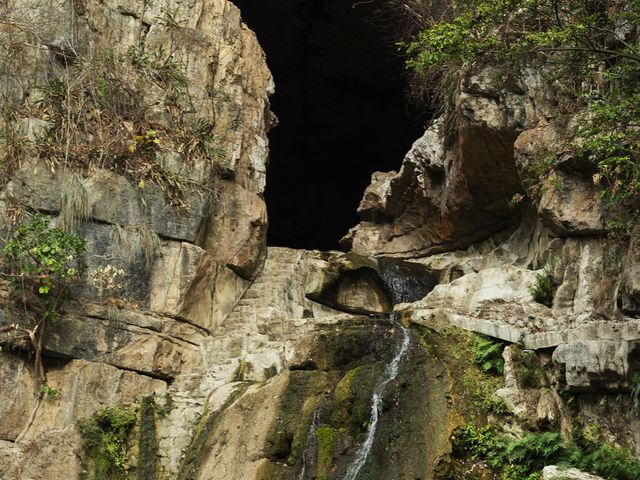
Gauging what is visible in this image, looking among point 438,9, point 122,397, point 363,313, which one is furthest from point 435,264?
point 122,397

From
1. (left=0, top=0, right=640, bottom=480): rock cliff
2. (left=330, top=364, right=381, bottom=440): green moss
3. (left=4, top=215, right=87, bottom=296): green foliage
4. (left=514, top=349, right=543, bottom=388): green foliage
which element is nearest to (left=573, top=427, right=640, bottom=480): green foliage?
(left=0, top=0, right=640, bottom=480): rock cliff

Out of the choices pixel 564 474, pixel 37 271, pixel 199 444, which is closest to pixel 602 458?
pixel 564 474

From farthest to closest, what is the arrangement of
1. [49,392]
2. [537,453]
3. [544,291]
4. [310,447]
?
[49,392] → [544,291] → [310,447] → [537,453]

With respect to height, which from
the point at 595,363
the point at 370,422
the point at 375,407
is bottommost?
the point at 370,422

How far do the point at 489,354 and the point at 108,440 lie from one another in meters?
6.24

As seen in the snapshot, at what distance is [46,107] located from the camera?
786 inches

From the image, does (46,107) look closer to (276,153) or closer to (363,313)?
(363,313)

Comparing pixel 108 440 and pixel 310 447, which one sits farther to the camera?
pixel 108 440

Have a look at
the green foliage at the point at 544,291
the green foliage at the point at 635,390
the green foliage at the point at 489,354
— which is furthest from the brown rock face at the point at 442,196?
the green foliage at the point at 635,390

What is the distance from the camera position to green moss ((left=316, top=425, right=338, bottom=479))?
13422 millimetres

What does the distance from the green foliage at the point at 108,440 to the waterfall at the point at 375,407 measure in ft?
13.8

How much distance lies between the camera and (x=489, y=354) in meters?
14.7

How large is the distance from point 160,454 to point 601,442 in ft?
22.5

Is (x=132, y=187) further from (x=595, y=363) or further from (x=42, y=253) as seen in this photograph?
(x=595, y=363)
